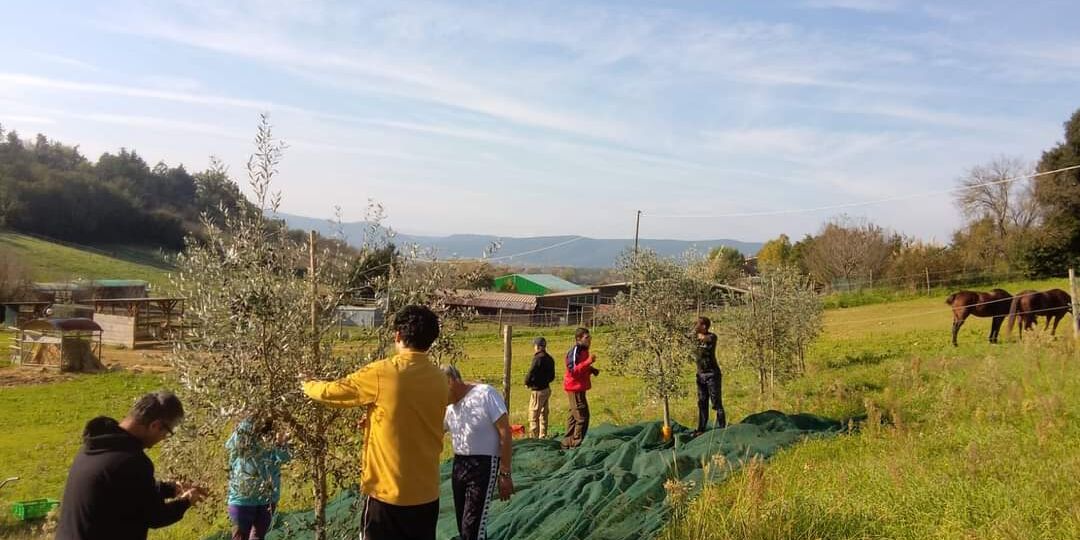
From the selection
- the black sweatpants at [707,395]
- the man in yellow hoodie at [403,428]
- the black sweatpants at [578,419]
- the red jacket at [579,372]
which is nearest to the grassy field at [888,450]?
the man in yellow hoodie at [403,428]

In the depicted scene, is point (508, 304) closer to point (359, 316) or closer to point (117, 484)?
point (359, 316)

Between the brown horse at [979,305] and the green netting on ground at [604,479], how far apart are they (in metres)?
13.6

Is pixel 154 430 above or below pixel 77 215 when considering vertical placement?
below

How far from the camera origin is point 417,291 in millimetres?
5844

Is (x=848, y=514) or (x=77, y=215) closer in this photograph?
(x=848, y=514)

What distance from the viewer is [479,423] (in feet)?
20.0

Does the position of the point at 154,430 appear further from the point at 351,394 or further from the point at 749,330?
the point at 749,330

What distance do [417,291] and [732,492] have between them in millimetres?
3740

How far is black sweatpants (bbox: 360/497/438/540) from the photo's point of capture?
16.1ft

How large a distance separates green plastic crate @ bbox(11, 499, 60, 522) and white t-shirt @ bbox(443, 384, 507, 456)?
738 centimetres

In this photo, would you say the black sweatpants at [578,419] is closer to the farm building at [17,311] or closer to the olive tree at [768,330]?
the olive tree at [768,330]

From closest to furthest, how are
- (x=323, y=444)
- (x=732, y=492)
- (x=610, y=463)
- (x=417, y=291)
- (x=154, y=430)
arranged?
1. (x=154, y=430)
2. (x=323, y=444)
3. (x=417, y=291)
4. (x=732, y=492)
5. (x=610, y=463)

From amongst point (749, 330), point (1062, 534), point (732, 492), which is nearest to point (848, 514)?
point (732, 492)

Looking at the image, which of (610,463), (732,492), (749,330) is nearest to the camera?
(732,492)
